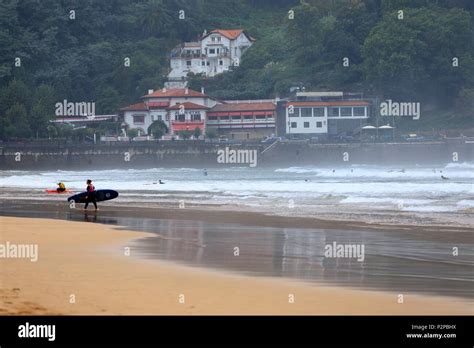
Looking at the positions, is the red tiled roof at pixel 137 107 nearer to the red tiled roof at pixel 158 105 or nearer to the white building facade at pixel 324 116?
the red tiled roof at pixel 158 105

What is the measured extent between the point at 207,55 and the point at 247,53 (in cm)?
390

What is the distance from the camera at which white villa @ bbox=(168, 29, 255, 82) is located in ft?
335

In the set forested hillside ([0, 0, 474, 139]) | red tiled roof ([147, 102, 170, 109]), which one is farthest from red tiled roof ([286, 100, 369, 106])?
red tiled roof ([147, 102, 170, 109])

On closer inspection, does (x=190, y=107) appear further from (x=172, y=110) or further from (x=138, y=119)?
(x=138, y=119)

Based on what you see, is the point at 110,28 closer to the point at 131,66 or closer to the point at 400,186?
the point at 131,66

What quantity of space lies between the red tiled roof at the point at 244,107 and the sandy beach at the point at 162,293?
2752 inches

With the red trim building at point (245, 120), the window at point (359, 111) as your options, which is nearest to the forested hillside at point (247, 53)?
the window at point (359, 111)

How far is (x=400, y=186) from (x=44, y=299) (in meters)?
29.8

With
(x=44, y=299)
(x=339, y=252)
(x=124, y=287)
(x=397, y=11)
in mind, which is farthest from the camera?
(x=397, y=11)

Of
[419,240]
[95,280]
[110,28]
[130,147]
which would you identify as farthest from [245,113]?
[95,280]

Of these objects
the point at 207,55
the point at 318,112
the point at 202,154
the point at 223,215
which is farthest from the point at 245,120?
the point at 223,215

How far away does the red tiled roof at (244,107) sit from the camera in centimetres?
8962

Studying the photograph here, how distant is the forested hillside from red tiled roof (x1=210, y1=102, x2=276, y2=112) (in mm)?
4126

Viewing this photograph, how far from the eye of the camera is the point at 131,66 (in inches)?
3898
